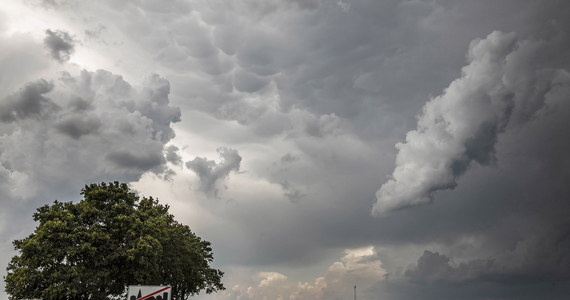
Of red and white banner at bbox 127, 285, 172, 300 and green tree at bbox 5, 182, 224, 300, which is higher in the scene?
green tree at bbox 5, 182, 224, 300

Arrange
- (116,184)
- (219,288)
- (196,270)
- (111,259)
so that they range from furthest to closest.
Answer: (219,288) < (196,270) < (116,184) < (111,259)

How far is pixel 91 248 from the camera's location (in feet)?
151

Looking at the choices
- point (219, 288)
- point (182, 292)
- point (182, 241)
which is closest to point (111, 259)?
point (182, 241)

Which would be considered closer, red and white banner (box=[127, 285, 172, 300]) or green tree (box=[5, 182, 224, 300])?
red and white banner (box=[127, 285, 172, 300])

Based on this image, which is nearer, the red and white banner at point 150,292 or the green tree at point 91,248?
the red and white banner at point 150,292

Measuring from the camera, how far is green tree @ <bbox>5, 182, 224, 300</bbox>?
44969 millimetres

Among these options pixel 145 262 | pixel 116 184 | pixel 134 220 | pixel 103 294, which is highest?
pixel 116 184

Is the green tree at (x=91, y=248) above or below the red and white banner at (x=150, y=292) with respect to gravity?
above

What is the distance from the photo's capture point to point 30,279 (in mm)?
44469

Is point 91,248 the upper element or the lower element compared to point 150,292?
upper

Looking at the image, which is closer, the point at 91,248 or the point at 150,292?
the point at 150,292

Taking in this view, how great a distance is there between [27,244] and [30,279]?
135 inches

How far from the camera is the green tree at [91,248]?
44969mm

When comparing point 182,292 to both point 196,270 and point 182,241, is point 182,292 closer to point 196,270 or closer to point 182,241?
point 196,270
